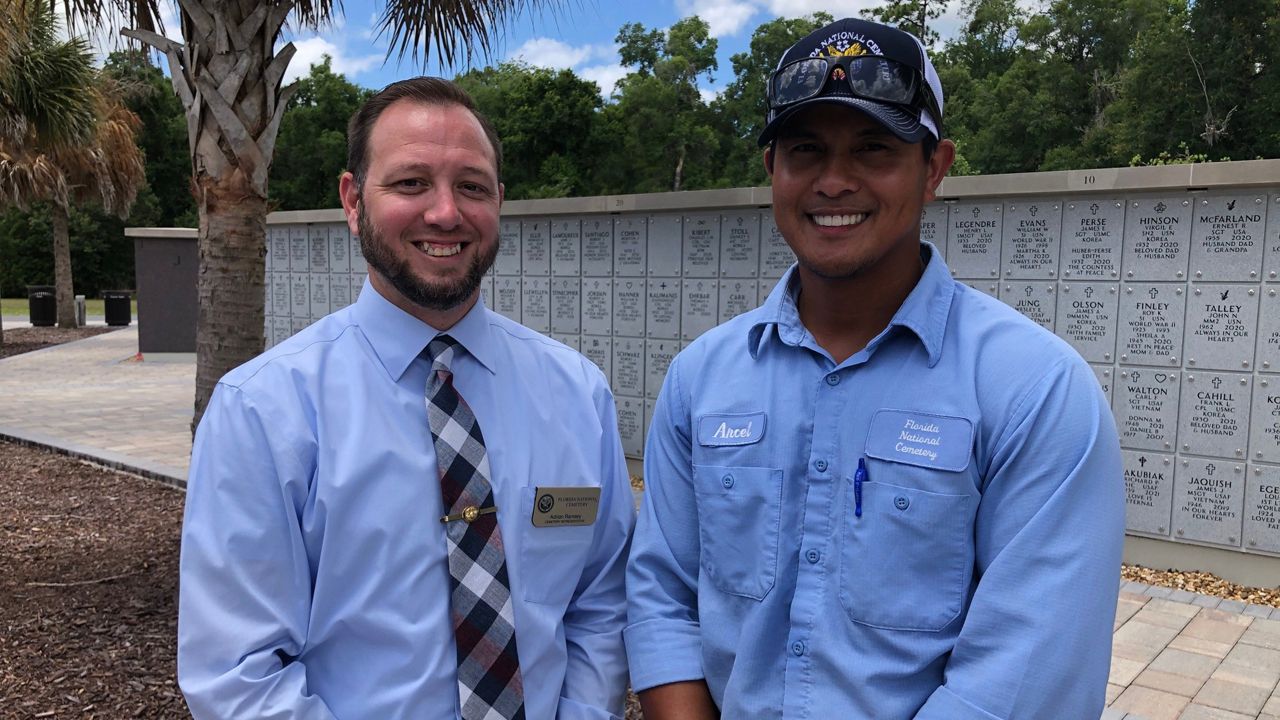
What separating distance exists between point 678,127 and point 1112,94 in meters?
16.9

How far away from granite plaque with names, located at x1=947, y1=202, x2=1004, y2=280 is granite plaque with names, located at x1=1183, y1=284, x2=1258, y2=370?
3.65 ft

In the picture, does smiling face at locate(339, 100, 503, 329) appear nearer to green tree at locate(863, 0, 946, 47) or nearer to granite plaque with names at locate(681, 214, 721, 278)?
granite plaque with names at locate(681, 214, 721, 278)

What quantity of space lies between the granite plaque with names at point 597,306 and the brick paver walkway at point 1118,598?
3.39 metres

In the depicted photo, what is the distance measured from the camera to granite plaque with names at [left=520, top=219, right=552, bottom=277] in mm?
8461

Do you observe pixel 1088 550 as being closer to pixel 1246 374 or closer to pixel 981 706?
pixel 981 706

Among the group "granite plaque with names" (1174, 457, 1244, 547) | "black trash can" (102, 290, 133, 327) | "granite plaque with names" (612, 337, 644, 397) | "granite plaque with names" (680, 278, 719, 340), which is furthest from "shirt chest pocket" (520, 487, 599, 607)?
"black trash can" (102, 290, 133, 327)

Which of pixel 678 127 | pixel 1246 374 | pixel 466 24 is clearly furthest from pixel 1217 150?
pixel 466 24

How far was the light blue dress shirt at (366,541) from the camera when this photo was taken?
5.56 ft

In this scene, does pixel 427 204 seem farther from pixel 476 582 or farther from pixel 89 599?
pixel 89 599

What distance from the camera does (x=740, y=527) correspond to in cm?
173

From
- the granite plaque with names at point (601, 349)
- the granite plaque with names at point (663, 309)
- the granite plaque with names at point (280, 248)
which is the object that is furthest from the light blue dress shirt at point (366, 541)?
the granite plaque with names at point (280, 248)

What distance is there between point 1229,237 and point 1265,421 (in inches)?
40.2

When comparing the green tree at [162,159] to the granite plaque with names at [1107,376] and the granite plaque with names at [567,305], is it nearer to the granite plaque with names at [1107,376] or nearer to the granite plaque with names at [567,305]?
the granite plaque with names at [567,305]

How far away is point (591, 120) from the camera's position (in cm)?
3991
